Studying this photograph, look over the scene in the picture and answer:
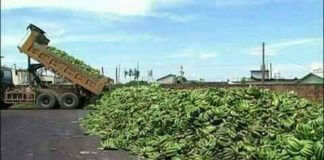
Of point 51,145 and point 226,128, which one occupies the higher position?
point 226,128

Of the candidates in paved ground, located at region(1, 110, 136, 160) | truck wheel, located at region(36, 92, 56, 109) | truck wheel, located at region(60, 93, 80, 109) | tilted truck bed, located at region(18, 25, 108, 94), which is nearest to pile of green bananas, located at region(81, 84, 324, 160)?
paved ground, located at region(1, 110, 136, 160)

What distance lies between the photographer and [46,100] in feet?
98.0

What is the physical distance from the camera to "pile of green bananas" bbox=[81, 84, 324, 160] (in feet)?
23.8

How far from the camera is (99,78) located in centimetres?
2884

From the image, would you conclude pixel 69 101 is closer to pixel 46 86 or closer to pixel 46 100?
pixel 46 100

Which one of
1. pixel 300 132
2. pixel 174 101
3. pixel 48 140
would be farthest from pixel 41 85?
pixel 300 132

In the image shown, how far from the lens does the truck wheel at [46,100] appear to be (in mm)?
29703

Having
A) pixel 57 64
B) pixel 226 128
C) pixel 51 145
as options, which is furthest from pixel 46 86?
pixel 226 128

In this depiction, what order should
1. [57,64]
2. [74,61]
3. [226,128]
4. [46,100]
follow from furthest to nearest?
[46,100] < [74,61] < [57,64] < [226,128]

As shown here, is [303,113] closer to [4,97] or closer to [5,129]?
[5,129]

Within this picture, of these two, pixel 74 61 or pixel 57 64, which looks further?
pixel 74 61

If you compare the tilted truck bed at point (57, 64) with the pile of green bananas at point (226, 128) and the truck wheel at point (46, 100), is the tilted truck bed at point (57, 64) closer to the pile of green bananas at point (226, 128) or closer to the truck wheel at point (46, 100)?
the truck wheel at point (46, 100)

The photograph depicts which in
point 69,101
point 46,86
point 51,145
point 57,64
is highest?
point 57,64

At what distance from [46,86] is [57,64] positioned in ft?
8.64
